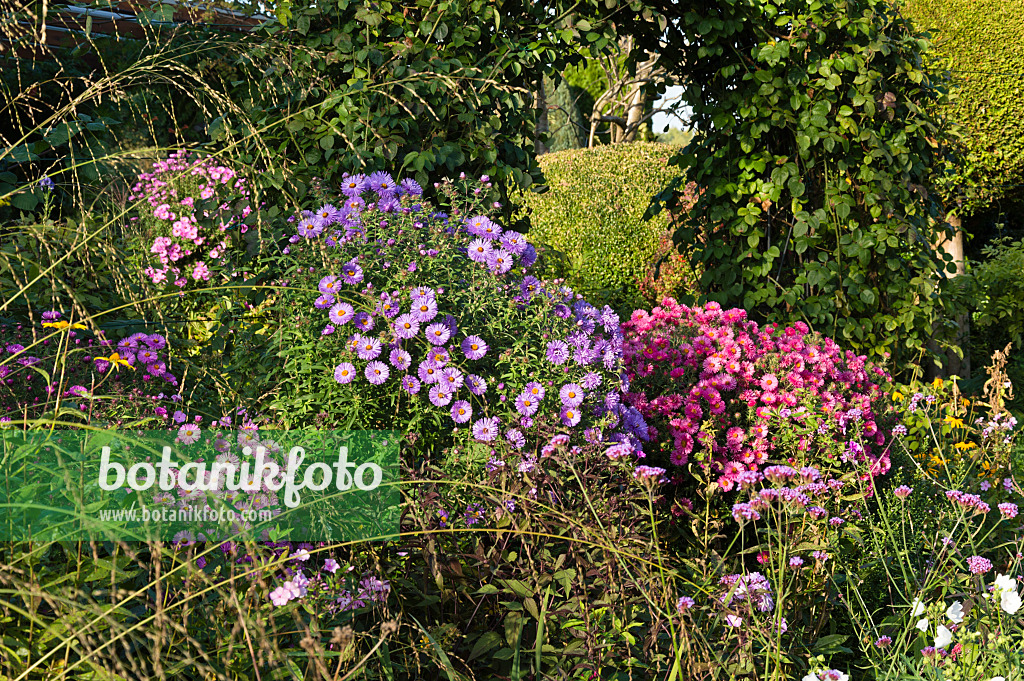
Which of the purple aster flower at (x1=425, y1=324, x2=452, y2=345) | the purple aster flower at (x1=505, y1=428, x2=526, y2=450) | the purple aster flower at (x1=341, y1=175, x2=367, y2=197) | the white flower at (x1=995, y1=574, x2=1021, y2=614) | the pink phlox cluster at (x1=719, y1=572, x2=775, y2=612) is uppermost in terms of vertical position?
the purple aster flower at (x1=341, y1=175, x2=367, y2=197)

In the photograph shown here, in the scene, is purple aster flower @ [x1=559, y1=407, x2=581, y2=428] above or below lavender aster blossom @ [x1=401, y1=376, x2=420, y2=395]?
below

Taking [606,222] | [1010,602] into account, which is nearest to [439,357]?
[1010,602]

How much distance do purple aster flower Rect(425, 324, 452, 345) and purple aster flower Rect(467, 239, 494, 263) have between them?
1.13ft

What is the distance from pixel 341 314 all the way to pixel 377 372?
8.0 inches

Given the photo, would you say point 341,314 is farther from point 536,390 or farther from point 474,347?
point 536,390

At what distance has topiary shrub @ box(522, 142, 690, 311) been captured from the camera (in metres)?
6.37

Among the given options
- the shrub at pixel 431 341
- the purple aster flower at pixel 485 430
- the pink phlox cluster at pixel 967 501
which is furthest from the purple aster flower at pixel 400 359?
the pink phlox cluster at pixel 967 501

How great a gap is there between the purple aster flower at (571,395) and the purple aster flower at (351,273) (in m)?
0.70

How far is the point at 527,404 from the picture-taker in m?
2.38

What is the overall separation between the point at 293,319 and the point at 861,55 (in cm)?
283

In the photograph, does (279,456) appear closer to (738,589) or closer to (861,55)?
(738,589)

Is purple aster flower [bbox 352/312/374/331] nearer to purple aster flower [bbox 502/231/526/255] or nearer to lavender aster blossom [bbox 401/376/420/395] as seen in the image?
lavender aster blossom [bbox 401/376/420/395]

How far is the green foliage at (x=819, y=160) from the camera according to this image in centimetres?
372

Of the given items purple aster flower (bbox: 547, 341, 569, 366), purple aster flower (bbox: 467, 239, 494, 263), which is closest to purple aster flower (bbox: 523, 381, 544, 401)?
purple aster flower (bbox: 547, 341, 569, 366)
